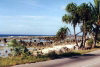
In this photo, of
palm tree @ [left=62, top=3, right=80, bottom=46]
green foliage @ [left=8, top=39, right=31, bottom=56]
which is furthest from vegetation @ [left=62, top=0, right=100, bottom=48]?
green foliage @ [left=8, top=39, right=31, bottom=56]

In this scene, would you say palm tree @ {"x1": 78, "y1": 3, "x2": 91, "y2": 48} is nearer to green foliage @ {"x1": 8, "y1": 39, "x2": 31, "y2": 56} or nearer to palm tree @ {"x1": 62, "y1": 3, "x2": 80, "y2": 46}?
palm tree @ {"x1": 62, "y1": 3, "x2": 80, "y2": 46}

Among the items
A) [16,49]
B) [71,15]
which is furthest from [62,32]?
[16,49]

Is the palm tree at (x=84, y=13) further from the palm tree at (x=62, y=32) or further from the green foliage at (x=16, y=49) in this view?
the green foliage at (x=16, y=49)

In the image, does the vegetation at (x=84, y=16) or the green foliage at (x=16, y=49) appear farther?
the vegetation at (x=84, y=16)

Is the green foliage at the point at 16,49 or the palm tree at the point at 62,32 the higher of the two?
the palm tree at the point at 62,32

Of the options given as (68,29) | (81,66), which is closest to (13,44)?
(81,66)

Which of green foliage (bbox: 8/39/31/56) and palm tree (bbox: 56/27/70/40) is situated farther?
palm tree (bbox: 56/27/70/40)

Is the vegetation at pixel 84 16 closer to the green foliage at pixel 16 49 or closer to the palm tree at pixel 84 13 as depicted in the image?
the palm tree at pixel 84 13

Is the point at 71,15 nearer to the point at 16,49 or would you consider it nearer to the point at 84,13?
the point at 84,13

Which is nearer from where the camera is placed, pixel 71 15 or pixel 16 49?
pixel 16 49

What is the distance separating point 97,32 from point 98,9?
4071 millimetres

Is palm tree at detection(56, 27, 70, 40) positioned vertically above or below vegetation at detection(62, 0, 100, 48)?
below

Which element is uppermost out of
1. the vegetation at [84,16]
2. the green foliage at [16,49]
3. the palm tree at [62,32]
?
the vegetation at [84,16]

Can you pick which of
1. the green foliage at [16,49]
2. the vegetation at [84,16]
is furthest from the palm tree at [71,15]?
the green foliage at [16,49]
